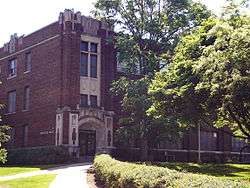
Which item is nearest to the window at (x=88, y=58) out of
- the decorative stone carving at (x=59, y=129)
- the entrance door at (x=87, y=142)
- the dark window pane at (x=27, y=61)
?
the decorative stone carving at (x=59, y=129)

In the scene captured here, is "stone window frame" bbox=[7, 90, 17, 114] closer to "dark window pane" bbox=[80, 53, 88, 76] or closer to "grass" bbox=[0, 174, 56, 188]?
"dark window pane" bbox=[80, 53, 88, 76]

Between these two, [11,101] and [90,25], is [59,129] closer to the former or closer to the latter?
[90,25]

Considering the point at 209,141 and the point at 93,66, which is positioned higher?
the point at 93,66

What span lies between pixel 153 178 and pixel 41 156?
86.0 ft

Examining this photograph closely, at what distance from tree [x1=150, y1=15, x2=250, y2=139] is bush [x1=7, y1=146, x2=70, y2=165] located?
11.1 metres

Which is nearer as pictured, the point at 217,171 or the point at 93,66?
the point at 217,171

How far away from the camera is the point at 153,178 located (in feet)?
41.4

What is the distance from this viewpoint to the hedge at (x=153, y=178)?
389 inches

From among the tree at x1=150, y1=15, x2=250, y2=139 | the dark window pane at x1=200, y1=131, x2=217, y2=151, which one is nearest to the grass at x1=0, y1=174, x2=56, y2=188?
the tree at x1=150, y1=15, x2=250, y2=139

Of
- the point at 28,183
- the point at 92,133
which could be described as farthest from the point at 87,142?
the point at 28,183

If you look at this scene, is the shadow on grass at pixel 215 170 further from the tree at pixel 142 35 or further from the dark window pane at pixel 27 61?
the dark window pane at pixel 27 61

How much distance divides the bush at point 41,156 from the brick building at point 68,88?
5.99 feet

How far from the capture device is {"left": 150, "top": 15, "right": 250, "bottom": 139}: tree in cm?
1950

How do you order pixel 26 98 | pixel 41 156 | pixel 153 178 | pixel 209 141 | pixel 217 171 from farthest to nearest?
pixel 209 141, pixel 26 98, pixel 41 156, pixel 217 171, pixel 153 178
